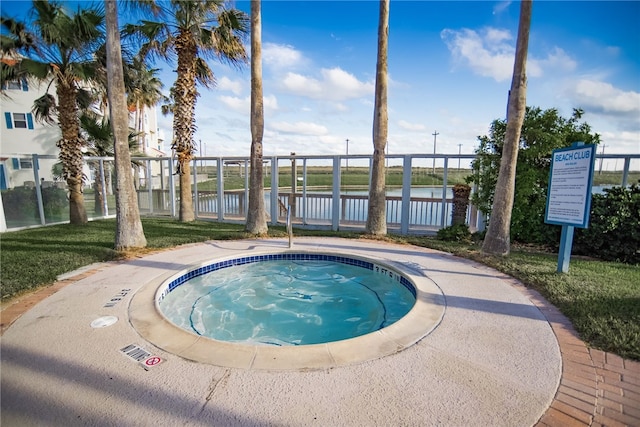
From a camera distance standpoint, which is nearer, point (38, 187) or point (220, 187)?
point (38, 187)

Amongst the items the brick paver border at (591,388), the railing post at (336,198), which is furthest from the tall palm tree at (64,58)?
the brick paver border at (591,388)

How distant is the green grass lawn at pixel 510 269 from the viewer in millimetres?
3119

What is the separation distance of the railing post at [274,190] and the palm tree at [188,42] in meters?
2.92

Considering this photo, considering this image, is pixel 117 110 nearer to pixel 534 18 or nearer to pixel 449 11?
pixel 534 18

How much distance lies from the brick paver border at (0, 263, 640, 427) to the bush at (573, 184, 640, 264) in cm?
422

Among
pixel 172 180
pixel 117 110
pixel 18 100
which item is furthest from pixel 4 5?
pixel 18 100

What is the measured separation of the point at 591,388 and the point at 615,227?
5397 millimetres

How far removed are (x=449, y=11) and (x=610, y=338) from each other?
939 cm

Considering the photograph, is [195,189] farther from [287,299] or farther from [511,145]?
[511,145]

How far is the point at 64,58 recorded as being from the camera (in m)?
8.16

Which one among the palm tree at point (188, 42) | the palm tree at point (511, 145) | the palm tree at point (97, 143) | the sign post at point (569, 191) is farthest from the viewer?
the palm tree at point (97, 143)

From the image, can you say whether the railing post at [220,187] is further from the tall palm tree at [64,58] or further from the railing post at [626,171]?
the railing post at [626,171]

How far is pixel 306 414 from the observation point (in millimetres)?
1981

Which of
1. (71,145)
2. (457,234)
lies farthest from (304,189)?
(71,145)
